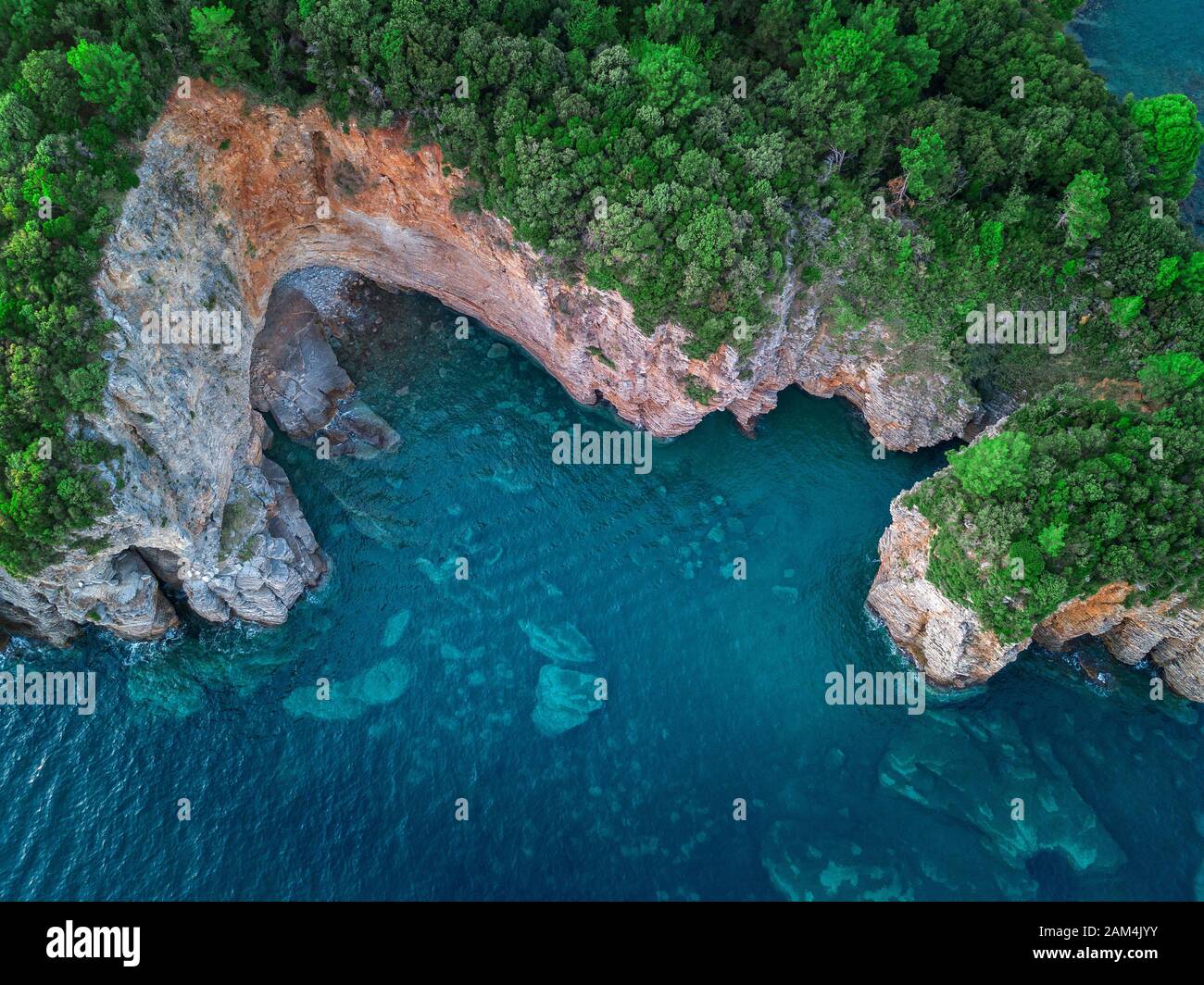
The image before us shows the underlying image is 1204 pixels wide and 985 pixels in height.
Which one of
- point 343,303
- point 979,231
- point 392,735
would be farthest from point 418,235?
point 979,231

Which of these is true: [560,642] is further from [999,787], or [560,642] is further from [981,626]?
[999,787]

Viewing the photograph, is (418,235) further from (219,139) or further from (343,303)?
(219,139)

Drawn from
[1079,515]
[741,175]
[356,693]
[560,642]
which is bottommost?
[356,693]

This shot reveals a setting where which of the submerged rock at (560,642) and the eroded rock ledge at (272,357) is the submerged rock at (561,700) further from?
the eroded rock ledge at (272,357)

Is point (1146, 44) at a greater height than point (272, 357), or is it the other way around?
point (1146, 44)

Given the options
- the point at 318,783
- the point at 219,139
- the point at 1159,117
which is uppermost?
the point at 1159,117

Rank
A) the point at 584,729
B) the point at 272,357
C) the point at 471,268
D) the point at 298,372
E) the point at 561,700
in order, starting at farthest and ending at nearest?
the point at 298,372
the point at 272,357
the point at 471,268
the point at 561,700
the point at 584,729

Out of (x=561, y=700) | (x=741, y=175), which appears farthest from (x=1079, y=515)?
(x=561, y=700)

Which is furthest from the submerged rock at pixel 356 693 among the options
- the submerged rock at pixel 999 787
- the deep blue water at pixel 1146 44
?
the deep blue water at pixel 1146 44
